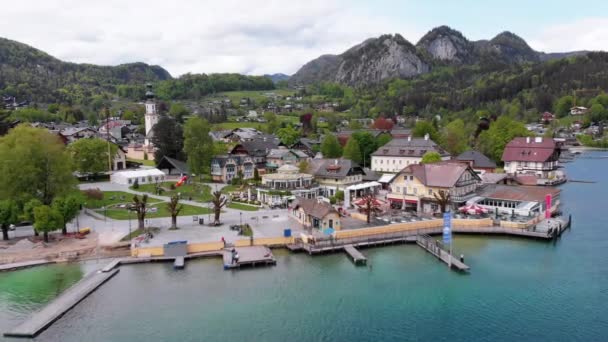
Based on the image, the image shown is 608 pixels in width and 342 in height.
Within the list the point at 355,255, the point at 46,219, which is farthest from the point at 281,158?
the point at 46,219

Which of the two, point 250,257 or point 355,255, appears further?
point 355,255

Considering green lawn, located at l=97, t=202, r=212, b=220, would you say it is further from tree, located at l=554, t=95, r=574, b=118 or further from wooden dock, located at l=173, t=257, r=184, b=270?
tree, located at l=554, t=95, r=574, b=118

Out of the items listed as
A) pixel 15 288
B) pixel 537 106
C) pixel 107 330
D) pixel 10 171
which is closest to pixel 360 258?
pixel 107 330

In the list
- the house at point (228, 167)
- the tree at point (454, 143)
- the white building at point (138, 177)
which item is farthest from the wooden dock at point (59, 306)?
the tree at point (454, 143)

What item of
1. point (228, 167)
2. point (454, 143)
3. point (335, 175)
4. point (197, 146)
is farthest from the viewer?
point (454, 143)

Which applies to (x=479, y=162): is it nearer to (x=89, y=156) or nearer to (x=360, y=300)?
(x=360, y=300)

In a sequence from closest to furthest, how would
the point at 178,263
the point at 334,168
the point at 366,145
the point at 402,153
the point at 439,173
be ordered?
1. the point at 178,263
2. the point at 439,173
3. the point at 334,168
4. the point at 402,153
5. the point at 366,145

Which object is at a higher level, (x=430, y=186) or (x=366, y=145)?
(x=366, y=145)
